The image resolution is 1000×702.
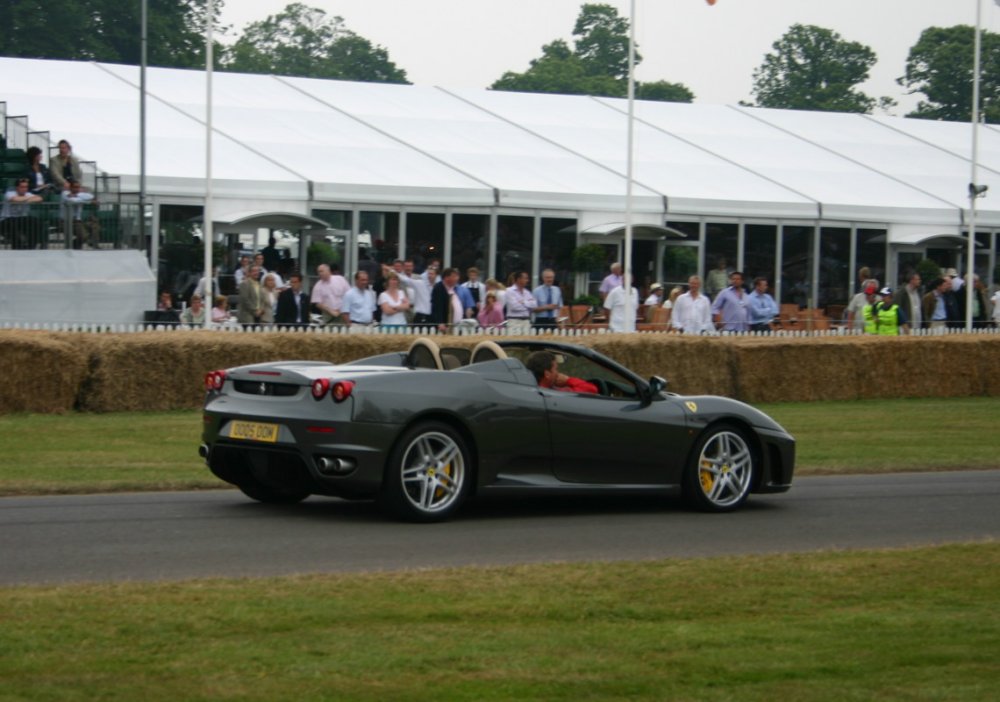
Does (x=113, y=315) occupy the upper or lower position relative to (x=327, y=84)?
lower

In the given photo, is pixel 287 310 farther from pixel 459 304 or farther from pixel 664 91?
pixel 664 91

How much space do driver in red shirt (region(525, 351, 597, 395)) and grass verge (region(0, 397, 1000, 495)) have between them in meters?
2.89

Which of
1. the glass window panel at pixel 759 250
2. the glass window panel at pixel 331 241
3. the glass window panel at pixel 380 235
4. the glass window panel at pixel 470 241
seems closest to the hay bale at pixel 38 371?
the glass window panel at pixel 331 241

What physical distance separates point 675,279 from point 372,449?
79.9 ft

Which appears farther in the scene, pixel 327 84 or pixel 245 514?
pixel 327 84

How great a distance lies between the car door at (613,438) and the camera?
10.8 m

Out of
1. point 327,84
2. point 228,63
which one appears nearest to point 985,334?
point 327,84

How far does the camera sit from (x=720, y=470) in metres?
11.5

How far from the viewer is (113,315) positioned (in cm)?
2314

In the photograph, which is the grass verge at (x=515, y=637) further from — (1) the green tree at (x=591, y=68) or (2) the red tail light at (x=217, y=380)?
(1) the green tree at (x=591, y=68)

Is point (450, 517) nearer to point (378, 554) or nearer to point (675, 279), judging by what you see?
point (378, 554)

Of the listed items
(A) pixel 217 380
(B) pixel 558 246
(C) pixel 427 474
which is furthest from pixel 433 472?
(B) pixel 558 246

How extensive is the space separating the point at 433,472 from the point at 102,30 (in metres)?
62.8

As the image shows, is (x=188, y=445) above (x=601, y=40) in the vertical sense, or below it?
below
